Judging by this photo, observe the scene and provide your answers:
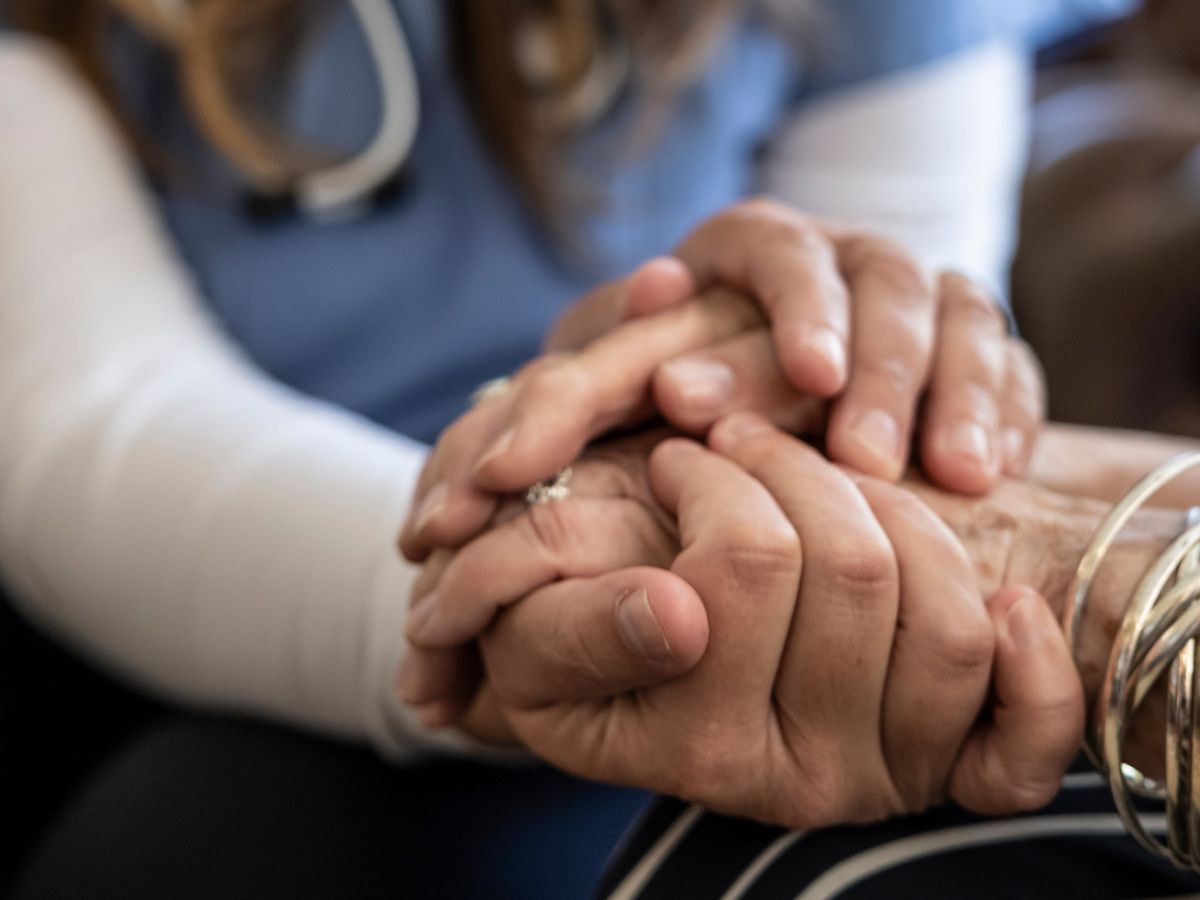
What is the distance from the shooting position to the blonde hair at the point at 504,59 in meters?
0.71

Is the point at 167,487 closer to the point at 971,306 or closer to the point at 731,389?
Answer: the point at 731,389

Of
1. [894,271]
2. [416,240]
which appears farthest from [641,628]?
[416,240]

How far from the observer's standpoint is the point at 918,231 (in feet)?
2.82

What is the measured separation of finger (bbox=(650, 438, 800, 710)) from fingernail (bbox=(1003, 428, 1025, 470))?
0.49 ft

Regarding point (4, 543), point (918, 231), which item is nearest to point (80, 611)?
point (4, 543)

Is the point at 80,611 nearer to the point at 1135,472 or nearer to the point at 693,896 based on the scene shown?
the point at 693,896

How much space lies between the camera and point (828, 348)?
45 cm

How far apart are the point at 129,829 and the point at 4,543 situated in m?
0.21

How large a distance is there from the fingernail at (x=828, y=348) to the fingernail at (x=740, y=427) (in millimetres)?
35

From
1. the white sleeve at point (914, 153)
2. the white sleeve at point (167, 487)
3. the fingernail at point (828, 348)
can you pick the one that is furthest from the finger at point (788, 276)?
the white sleeve at point (914, 153)

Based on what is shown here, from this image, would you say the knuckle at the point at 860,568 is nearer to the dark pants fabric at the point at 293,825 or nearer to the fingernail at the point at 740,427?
the fingernail at the point at 740,427

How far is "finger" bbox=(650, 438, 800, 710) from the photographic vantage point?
1.21 ft

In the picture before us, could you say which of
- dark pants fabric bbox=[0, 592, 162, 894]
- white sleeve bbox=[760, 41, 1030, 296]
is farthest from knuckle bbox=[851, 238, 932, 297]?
dark pants fabric bbox=[0, 592, 162, 894]

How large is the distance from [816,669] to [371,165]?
0.49 metres
